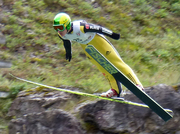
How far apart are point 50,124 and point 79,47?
341cm

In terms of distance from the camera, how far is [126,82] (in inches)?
139

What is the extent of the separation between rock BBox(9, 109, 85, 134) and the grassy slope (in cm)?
115

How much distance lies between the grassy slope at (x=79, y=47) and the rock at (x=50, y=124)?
115 centimetres

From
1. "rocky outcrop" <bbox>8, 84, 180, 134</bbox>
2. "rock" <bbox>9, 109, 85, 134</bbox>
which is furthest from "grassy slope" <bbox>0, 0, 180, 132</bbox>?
"rock" <bbox>9, 109, 85, 134</bbox>

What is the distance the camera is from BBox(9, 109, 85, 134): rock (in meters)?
3.67

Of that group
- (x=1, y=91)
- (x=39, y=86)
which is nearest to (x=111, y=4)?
(x=39, y=86)

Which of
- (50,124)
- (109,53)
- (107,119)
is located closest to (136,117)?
(107,119)

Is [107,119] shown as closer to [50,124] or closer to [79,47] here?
[50,124]

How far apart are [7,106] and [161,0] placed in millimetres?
6783

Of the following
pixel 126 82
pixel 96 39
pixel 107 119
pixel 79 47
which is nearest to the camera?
pixel 126 82

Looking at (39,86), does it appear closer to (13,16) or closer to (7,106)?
(7,106)

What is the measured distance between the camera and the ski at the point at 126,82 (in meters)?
3.41

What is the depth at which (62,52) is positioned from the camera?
6.55m

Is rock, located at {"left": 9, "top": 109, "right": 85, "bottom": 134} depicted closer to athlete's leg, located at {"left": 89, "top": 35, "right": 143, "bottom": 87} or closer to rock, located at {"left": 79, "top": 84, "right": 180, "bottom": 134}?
rock, located at {"left": 79, "top": 84, "right": 180, "bottom": 134}
